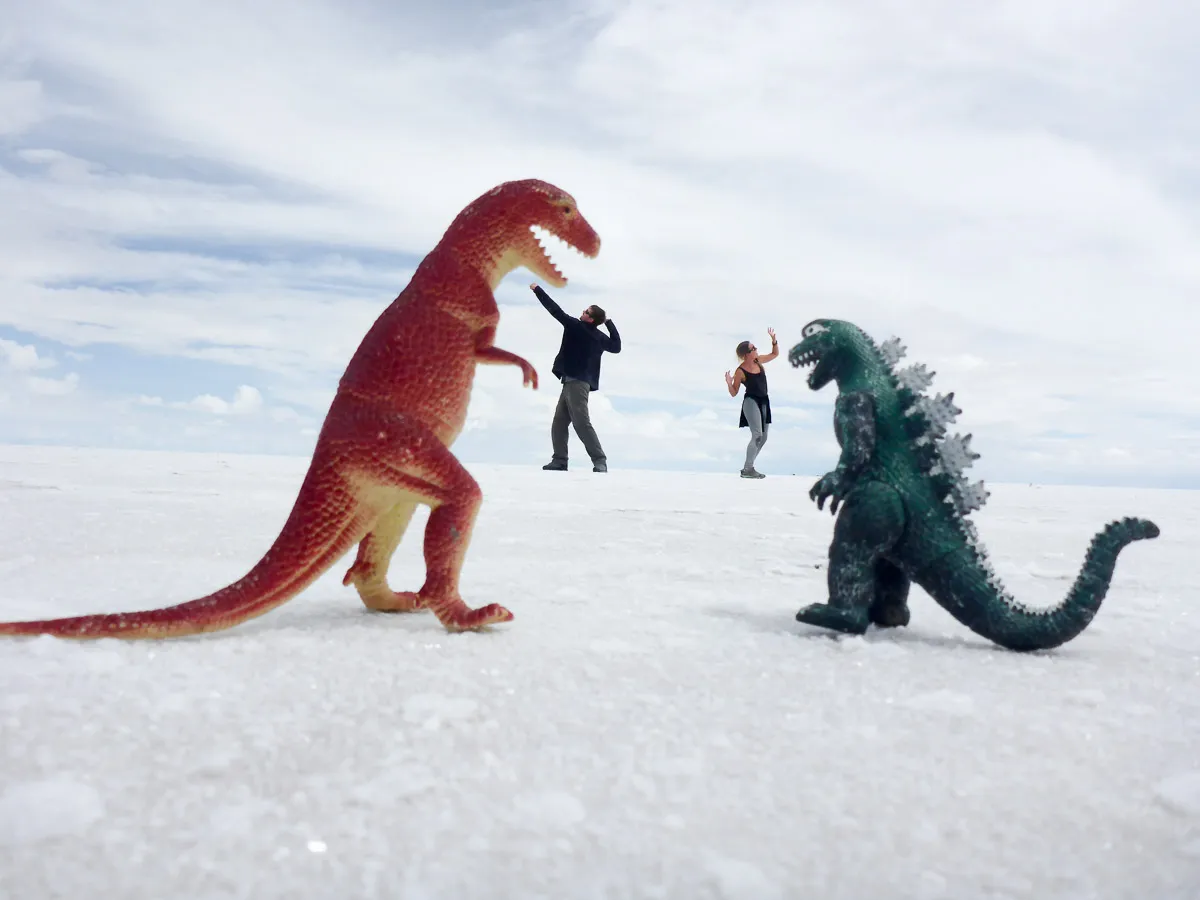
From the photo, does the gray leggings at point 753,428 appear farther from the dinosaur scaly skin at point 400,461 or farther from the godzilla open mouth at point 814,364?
the dinosaur scaly skin at point 400,461

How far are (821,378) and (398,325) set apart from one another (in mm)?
1333

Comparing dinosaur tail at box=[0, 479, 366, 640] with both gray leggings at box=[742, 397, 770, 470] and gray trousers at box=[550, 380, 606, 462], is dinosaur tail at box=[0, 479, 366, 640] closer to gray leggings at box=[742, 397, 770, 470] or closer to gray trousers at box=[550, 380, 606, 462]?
gray trousers at box=[550, 380, 606, 462]

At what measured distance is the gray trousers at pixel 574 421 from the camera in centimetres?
933

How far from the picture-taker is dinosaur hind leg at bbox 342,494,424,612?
9.06ft

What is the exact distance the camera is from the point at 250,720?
69.2 inches

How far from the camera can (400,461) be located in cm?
250

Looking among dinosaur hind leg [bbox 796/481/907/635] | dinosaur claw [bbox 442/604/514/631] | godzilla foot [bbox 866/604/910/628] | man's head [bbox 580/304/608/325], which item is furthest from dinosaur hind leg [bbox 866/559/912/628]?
man's head [bbox 580/304/608/325]

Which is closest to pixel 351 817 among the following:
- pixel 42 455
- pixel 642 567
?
pixel 642 567

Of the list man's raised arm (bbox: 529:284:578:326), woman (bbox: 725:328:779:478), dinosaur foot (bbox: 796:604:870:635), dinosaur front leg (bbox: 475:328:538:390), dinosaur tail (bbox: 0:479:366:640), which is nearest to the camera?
dinosaur tail (bbox: 0:479:366:640)

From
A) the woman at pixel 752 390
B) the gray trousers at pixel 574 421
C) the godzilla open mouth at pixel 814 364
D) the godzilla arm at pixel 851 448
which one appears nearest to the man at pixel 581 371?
the gray trousers at pixel 574 421

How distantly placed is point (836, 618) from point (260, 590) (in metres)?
1.56

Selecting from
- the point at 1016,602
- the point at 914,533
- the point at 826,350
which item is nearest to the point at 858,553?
the point at 914,533

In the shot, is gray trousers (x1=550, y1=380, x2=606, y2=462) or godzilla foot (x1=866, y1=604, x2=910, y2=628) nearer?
godzilla foot (x1=866, y1=604, x2=910, y2=628)

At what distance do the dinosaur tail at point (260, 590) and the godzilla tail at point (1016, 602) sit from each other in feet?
5.42
